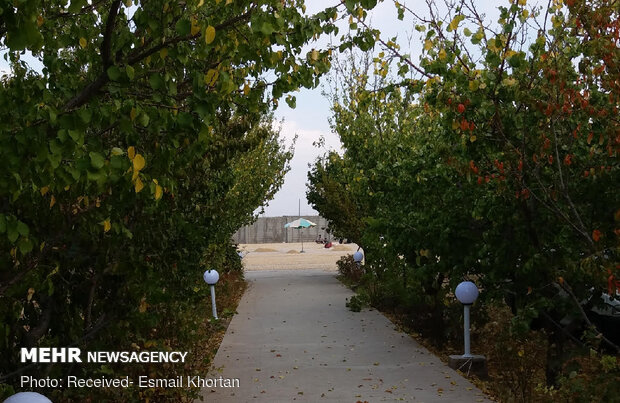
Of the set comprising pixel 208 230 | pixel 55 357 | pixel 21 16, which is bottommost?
pixel 55 357

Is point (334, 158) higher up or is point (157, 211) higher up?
point (334, 158)

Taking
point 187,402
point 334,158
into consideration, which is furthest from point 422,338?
point 334,158

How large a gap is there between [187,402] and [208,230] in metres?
2.82

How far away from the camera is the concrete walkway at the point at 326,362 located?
293 inches

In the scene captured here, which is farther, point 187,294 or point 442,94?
point 187,294

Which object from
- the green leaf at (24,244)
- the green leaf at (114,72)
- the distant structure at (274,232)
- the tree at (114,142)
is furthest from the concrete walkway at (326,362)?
the distant structure at (274,232)

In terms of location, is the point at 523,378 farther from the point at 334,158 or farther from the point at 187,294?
the point at 334,158

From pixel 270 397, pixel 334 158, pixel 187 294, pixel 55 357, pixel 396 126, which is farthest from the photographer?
pixel 334 158

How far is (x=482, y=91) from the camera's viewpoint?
6223mm

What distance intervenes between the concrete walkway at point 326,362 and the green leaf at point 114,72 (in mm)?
4535

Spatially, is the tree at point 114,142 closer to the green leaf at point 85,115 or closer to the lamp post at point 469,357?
the green leaf at point 85,115

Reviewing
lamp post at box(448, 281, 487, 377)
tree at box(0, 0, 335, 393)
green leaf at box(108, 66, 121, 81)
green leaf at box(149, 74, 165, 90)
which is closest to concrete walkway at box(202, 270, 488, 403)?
lamp post at box(448, 281, 487, 377)

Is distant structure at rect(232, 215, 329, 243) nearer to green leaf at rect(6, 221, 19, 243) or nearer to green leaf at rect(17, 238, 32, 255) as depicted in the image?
green leaf at rect(17, 238, 32, 255)

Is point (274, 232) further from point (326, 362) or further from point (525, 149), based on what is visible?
point (525, 149)
